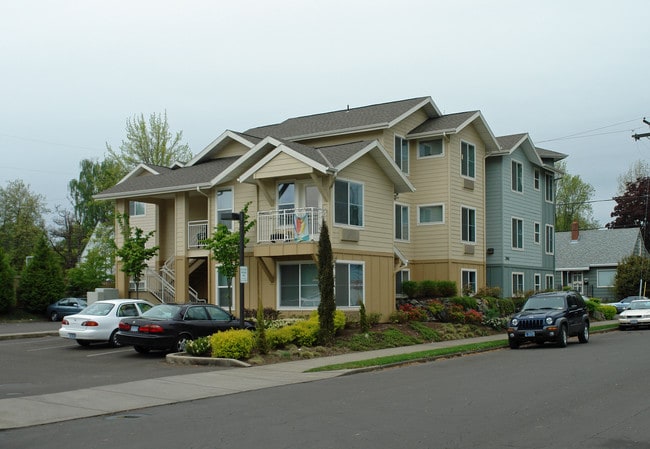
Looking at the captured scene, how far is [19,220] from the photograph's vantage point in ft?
217

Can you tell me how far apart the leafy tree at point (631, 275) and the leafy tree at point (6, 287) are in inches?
1582

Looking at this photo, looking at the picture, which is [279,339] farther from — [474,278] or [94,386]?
[474,278]

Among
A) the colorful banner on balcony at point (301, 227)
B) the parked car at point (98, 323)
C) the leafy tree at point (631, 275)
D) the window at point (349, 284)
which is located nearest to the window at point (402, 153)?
the window at point (349, 284)

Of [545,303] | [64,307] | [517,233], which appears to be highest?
[517,233]

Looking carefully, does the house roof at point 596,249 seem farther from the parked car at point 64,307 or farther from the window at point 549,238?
the parked car at point 64,307

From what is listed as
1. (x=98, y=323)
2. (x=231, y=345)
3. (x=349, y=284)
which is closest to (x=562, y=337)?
(x=349, y=284)

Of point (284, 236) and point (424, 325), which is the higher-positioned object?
point (284, 236)

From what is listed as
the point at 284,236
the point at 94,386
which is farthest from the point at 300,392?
the point at 284,236

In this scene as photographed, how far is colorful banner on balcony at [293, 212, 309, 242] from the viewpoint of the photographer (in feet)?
85.1

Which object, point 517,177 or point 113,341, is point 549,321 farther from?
point 517,177

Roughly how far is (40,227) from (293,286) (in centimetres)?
4846

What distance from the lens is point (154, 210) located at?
35781mm

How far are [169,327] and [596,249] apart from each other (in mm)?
47133

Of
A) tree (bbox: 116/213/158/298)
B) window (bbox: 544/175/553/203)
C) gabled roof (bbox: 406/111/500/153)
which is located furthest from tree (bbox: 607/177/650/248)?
tree (bbox: 116/213/158/298)
